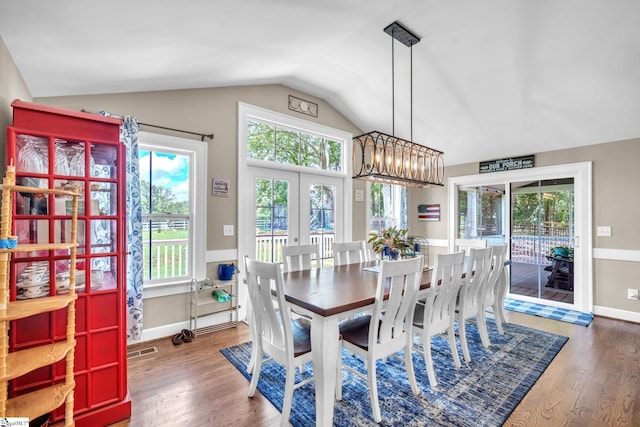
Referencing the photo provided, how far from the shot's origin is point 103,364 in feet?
6.07

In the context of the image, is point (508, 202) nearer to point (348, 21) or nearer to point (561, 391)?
point (561, 391)

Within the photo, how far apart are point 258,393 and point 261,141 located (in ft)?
9.25

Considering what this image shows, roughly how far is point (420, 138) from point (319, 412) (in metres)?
4.24

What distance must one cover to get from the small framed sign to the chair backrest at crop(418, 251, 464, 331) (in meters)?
2.35

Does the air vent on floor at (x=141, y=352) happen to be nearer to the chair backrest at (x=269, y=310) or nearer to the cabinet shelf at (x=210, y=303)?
the cabinet shelf at (x=210, y=303)

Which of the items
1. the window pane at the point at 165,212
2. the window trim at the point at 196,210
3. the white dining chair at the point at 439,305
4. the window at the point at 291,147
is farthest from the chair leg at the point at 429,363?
the window at the point at 291,147

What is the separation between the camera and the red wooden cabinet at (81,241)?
5.40ft

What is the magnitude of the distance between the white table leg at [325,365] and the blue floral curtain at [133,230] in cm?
193

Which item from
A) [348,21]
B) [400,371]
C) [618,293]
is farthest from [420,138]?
[400,371]

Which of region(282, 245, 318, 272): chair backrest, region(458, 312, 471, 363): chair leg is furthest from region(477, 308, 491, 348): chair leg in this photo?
region(282, 245, 318, 272): chair backrest

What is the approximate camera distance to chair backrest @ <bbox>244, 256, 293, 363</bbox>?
1.78 meters

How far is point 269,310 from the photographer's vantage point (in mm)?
1887

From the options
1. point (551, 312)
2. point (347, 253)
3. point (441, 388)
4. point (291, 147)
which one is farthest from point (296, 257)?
point (551, 312)

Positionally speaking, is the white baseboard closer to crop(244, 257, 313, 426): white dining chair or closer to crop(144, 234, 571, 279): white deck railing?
crop(144, 234, 571, 279): white deck railing
